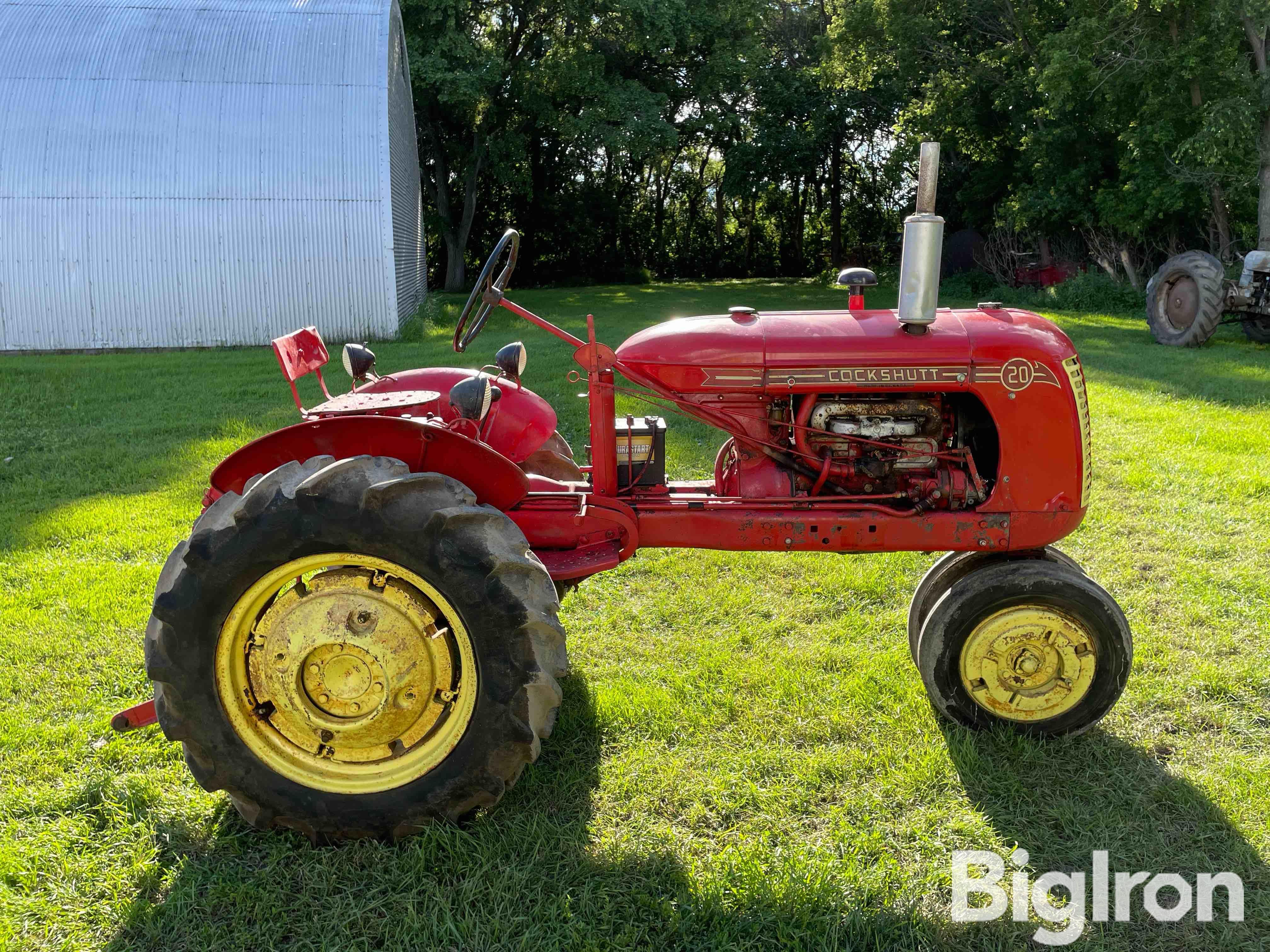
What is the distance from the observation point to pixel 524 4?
833 inches

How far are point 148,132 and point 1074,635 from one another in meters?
13.4

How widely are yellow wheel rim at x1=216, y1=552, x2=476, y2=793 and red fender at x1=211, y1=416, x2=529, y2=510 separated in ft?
1.28

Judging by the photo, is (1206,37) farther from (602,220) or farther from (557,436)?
(602,220)

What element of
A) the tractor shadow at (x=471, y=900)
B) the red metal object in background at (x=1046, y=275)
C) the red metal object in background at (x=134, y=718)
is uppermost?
the red metal object in background at (x=1046, y=275)

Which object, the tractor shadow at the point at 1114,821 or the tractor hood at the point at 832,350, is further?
the tractor hood at the point at 832,350

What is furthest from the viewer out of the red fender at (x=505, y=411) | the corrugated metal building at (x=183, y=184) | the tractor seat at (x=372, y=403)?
the corrugated metal building at (x=183, y=184)

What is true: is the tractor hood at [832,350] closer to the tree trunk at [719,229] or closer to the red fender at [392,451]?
the red fender at [392,451]

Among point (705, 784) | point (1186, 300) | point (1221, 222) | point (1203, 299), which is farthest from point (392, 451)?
point (1221, 222)

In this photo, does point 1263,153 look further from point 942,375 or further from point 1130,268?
point 942,375

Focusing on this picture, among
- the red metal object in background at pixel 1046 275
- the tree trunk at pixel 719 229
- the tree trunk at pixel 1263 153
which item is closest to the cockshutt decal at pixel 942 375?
the tree trunk at pixel 1263 153

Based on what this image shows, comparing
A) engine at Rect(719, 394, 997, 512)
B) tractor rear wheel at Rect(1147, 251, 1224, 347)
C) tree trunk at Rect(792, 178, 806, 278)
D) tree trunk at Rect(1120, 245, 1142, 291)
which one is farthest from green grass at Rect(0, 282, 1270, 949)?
tree trunk at Rect(792, 178, 806, 278)

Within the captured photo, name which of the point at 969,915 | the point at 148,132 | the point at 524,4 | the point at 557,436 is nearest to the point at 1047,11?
the point at 524,4

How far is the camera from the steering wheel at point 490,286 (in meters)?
3.25

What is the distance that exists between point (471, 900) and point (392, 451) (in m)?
1.25
